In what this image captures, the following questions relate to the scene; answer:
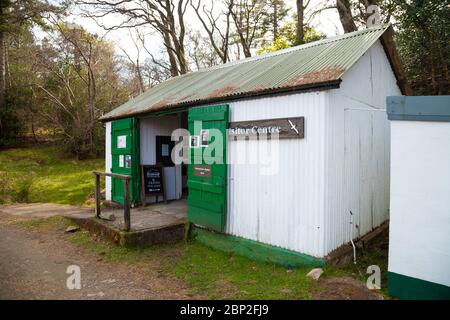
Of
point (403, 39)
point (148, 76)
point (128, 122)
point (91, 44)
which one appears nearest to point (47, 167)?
point (91, 44)

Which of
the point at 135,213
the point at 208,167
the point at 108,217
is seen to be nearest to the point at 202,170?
the point at 208,167

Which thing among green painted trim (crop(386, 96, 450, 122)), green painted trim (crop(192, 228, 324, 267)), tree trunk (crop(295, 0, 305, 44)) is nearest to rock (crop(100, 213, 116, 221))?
green painted trim (crop(192, 228, 324, 267))

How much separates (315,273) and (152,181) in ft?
19.1

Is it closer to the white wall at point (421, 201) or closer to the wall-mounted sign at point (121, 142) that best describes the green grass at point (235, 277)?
the white wall at point (421, 201)

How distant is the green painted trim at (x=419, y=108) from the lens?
3.83m

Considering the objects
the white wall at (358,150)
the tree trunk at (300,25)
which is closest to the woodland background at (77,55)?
the tree trunk at (300,25)

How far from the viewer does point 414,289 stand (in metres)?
4.13

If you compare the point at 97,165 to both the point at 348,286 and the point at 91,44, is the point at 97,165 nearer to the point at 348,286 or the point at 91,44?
the point at 91,44

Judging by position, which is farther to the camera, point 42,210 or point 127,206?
point 42,210

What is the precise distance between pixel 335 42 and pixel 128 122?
18.7 feet

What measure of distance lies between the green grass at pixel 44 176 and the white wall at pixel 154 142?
3976 mm

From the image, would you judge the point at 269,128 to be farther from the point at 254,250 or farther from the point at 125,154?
the point at 125,154

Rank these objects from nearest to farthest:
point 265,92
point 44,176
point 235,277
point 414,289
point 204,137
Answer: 1. point 414,289
2. point 235,277
3. point 265,92
4. point 204,137
5. point 44,176

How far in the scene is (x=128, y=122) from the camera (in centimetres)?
911
